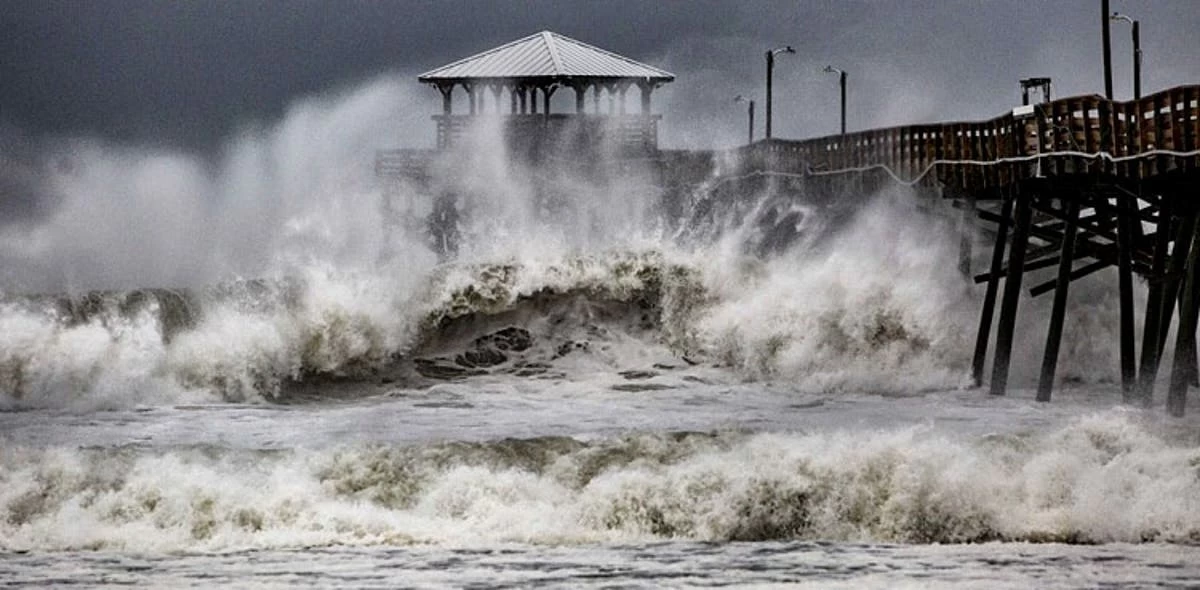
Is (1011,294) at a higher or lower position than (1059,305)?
higher

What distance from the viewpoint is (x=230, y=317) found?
3512 cm

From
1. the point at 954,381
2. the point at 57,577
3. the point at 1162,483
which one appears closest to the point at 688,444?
the point at 1162,483

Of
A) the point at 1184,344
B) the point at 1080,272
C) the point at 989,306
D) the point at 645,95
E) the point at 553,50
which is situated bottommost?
the point at 1184,344

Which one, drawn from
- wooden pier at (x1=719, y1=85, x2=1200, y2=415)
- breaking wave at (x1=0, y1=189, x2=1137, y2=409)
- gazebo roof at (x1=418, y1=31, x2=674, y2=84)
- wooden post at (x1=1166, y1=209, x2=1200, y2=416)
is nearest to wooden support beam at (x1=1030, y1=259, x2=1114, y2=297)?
wooden pier at (x1=719, y1=85, x2=1200, y2=415)

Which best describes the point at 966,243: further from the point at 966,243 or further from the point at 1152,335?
the point at 1152,335

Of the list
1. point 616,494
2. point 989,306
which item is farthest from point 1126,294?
point 616,494

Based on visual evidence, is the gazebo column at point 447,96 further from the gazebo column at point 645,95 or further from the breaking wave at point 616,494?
the breaking wave at point 616,494

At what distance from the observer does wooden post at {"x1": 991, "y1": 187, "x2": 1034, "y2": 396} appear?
105 feet

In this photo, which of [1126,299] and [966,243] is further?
[966,243]

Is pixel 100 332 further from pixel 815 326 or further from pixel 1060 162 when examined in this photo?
pixel 1060 162

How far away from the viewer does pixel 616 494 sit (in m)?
21.7

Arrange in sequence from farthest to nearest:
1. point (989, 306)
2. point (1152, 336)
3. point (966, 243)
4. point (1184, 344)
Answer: point (966, 243)
point (989, 306)
point (1152, 336)
point (1184, 344)

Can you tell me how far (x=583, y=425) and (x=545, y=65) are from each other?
34.6 m

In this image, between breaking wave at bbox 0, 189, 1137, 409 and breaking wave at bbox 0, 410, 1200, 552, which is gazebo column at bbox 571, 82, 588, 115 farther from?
breaking wave at bbox 0, 410, 1200, 552
